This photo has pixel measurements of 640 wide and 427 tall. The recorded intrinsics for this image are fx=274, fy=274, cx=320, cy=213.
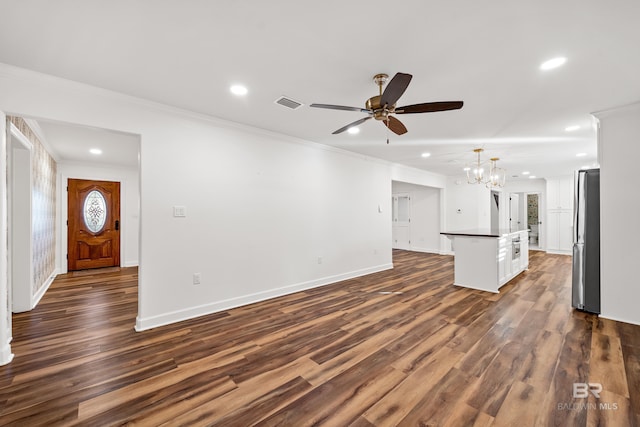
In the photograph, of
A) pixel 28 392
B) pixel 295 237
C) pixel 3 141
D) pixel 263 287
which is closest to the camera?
pixel 28 392

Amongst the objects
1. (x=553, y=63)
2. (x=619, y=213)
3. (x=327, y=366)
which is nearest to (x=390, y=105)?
(x=553, y=63)

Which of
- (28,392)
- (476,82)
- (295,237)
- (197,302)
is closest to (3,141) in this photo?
(28,392)

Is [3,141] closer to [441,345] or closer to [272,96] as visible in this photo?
[272,96]

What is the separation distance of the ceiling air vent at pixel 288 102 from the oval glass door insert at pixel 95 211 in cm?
583

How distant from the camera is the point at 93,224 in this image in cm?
638

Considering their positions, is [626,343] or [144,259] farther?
[144,259]

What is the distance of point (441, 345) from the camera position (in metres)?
2.66

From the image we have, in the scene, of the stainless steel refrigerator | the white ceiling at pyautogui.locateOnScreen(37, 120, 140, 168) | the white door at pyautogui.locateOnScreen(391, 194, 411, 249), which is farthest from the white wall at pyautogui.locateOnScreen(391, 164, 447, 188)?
the white ceiling at pyautogui.locateOnScreen(37, 120, 140, 168)

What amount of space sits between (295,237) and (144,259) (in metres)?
2.10

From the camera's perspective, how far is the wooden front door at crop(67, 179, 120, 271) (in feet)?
20.0

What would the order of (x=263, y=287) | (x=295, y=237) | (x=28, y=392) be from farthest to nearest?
(x=295, y=237), (x=263, y=287), (x=28, y=392)

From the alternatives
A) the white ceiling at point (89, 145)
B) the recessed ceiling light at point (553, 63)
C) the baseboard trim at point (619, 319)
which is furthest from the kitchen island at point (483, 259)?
the white ceiling at point (89, 145)

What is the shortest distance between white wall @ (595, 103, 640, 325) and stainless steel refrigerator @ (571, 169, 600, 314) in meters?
0.14

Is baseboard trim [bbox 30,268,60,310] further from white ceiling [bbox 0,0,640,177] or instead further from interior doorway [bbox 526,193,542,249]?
interior doorway [bbox 526,193,542,249]
